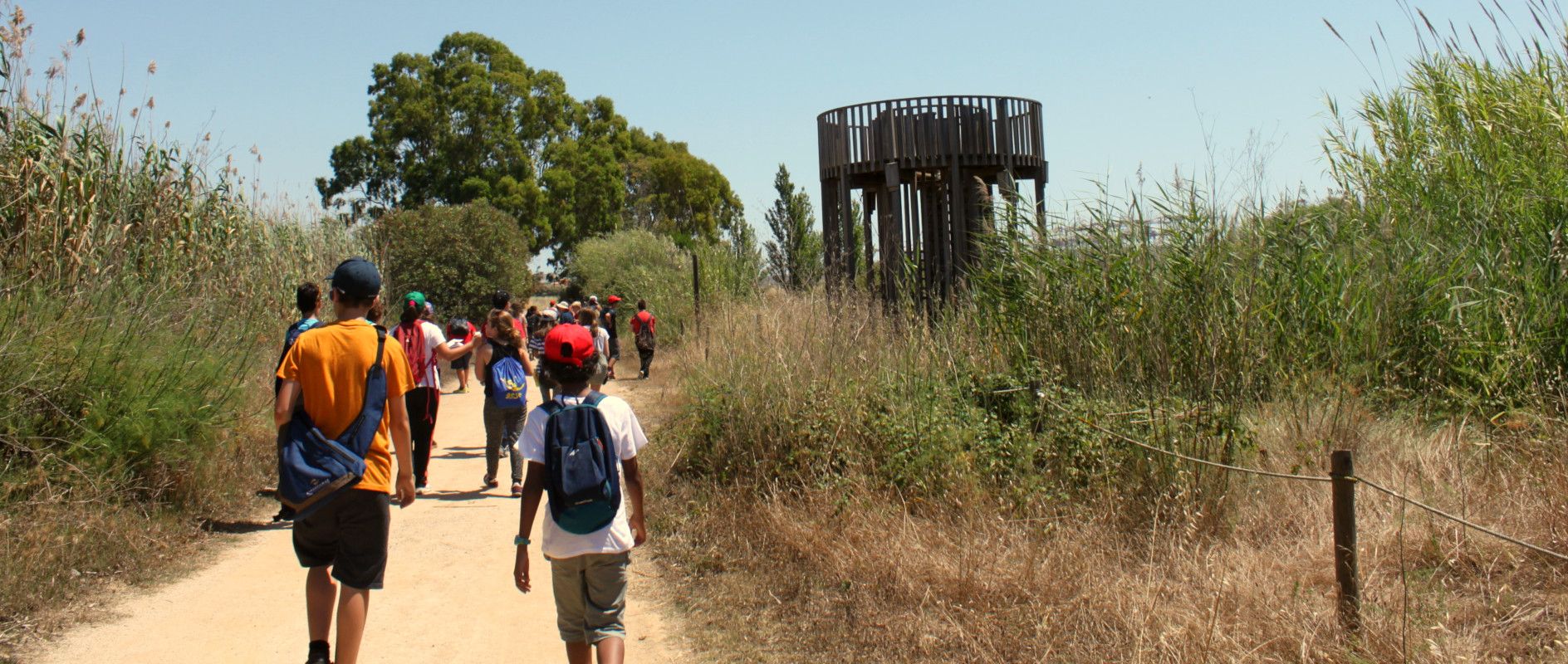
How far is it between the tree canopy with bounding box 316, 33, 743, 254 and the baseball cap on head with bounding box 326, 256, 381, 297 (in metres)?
38.6

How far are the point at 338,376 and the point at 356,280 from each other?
0.40m

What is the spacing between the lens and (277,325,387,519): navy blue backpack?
14.2ft

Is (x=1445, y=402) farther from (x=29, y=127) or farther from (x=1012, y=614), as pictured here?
(x=29, y=127)

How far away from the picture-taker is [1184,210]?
24.9ft

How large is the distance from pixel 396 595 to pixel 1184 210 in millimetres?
5414

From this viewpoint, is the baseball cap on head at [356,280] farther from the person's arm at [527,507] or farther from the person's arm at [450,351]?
the person's arm at [450,351]

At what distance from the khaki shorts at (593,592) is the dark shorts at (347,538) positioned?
88 centimetres

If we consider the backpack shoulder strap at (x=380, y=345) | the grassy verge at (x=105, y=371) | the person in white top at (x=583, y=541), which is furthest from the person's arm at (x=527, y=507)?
the grassy verge at (x=105, y=371)

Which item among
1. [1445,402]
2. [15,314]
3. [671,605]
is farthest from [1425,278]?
[15,314]

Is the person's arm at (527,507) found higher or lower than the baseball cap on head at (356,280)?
lower

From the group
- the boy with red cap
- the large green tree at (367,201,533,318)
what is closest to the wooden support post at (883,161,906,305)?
the boy with red cap

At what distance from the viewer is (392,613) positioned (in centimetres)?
598

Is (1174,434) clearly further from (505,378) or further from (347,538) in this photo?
(505,378)

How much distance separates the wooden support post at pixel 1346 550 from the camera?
4078 millimetres
